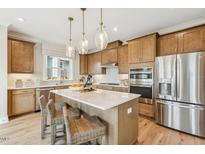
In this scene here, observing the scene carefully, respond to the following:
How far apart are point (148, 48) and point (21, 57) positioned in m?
4.05

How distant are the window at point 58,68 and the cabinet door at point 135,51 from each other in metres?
3.28

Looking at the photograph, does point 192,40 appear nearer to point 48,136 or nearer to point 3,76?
point 48,136

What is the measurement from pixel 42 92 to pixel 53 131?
2.49 meters

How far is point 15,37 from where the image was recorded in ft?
13.3

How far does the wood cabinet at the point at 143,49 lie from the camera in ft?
11.2

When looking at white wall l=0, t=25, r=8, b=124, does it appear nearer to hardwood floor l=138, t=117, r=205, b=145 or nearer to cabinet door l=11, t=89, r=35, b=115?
cabinet door l=11, t=89, r=35, b=115

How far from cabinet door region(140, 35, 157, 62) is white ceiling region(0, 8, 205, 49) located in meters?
0.33

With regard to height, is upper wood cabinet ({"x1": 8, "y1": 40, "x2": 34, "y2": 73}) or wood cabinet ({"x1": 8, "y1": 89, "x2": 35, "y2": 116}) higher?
upper wood cabinet ({"x1": 8, "y1": 40, "x2": 34, "y2": 73})

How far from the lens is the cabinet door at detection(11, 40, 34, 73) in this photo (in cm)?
379

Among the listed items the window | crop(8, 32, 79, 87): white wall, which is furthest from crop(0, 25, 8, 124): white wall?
the window

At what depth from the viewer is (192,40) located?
9.32 feet

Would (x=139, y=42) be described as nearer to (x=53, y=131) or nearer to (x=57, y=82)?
(x=53, y=131)

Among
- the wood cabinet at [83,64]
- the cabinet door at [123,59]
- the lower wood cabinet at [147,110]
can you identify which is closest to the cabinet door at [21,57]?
the wood cabinet at [83,64]

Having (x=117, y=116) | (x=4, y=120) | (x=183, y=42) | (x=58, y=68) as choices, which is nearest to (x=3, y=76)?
(x=4, y=120)
